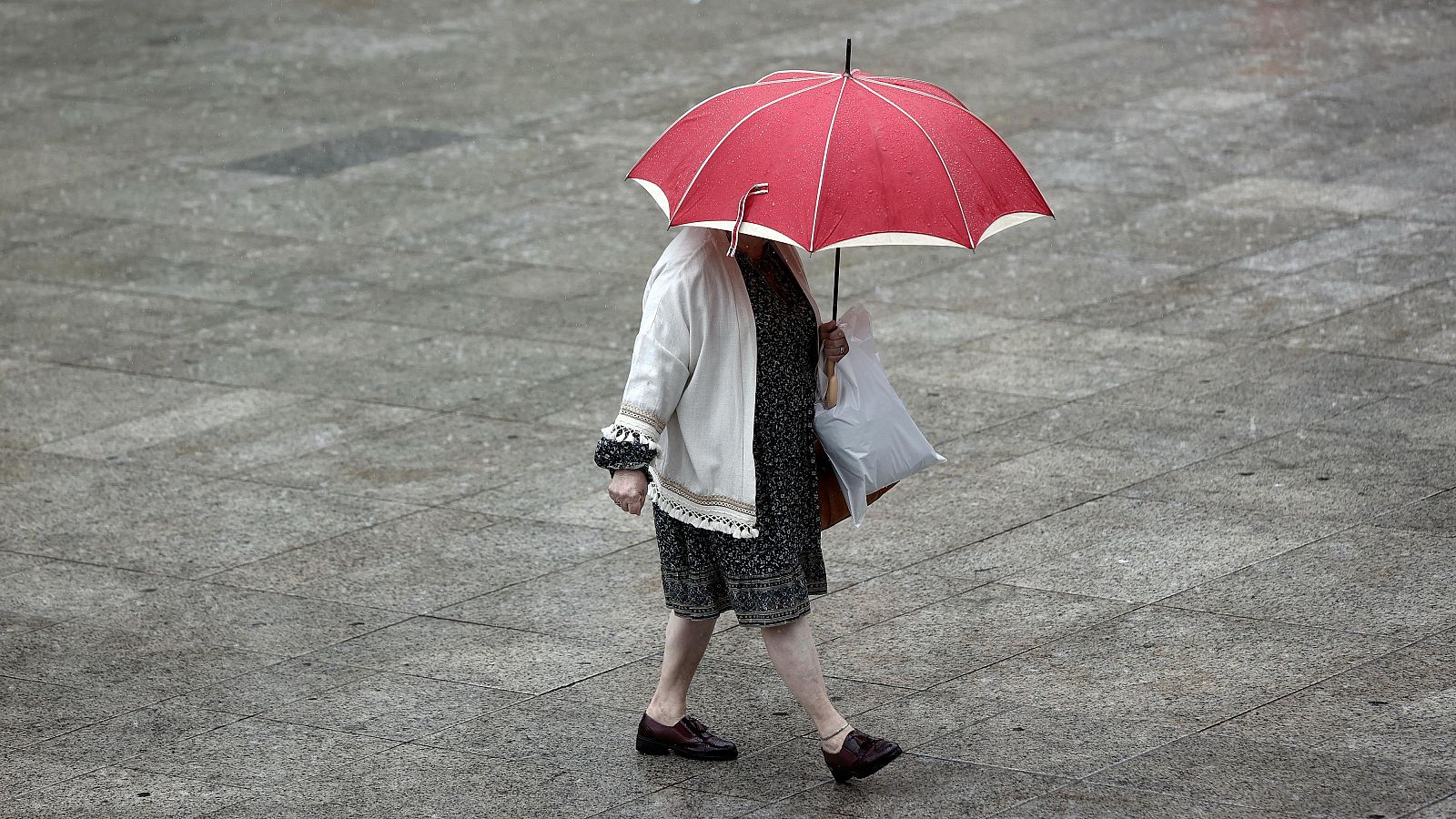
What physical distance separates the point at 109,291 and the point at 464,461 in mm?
3216

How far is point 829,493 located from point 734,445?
1.38 ft

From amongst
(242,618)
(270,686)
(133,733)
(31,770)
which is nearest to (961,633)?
(270,686)

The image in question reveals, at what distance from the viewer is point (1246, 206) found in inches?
402

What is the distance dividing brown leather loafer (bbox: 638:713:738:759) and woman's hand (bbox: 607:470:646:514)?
716mm

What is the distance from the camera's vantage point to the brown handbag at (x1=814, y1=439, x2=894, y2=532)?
491cm

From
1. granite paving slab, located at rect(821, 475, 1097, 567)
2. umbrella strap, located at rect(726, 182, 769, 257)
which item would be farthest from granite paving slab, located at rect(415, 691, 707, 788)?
umbrella strap, located at rect(726, 182, 769, 257)

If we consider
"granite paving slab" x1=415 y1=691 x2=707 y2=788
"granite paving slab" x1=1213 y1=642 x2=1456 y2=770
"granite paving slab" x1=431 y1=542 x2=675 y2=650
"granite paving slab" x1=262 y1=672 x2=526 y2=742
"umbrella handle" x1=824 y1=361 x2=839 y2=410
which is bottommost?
"granite paving slab" x1=262 y1=672 x2=526 y2=742

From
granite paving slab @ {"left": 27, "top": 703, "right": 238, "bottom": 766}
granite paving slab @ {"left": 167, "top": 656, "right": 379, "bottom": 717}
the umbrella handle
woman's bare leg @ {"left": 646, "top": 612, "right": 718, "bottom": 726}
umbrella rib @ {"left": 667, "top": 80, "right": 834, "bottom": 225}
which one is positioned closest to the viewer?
umbrella rib @ {"left": 667, "top": 80, "right": 834, "bottom": 225}

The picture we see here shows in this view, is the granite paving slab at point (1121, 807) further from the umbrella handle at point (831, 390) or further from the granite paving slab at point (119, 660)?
the granite paving slab at point (119, 660)

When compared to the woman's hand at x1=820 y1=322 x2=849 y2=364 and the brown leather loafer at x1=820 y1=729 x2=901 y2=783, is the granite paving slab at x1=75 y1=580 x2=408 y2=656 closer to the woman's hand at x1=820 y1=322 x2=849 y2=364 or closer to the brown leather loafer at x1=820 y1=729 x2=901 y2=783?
the brown leather loafer at x1=820 y1=729 x2=901 y2=783

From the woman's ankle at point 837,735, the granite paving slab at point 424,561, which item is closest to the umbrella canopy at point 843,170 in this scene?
the woman's ankle at point 837,735

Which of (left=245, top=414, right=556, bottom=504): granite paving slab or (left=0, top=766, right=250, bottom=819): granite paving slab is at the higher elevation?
(left=245, top=414, right=556, bottom=504): granite paving slab

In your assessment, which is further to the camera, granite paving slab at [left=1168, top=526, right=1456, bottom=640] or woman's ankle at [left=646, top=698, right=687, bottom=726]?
granite paving slab at [left=1168, top=526, right=1456, bottom=640]

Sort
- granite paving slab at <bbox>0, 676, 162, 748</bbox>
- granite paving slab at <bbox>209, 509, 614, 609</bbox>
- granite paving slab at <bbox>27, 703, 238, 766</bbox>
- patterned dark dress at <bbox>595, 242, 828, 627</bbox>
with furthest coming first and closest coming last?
granite paving slab at <bbox>209, 509, 614, 609</bbox> < granite paving slab at <bbox>0, 676, 162, 748</bbox> < granite paving slab at <bbox>27, 703, 238, 766</bbox> < patterned dark dress at <bbox>595, 242, 828, 627</bbox>
